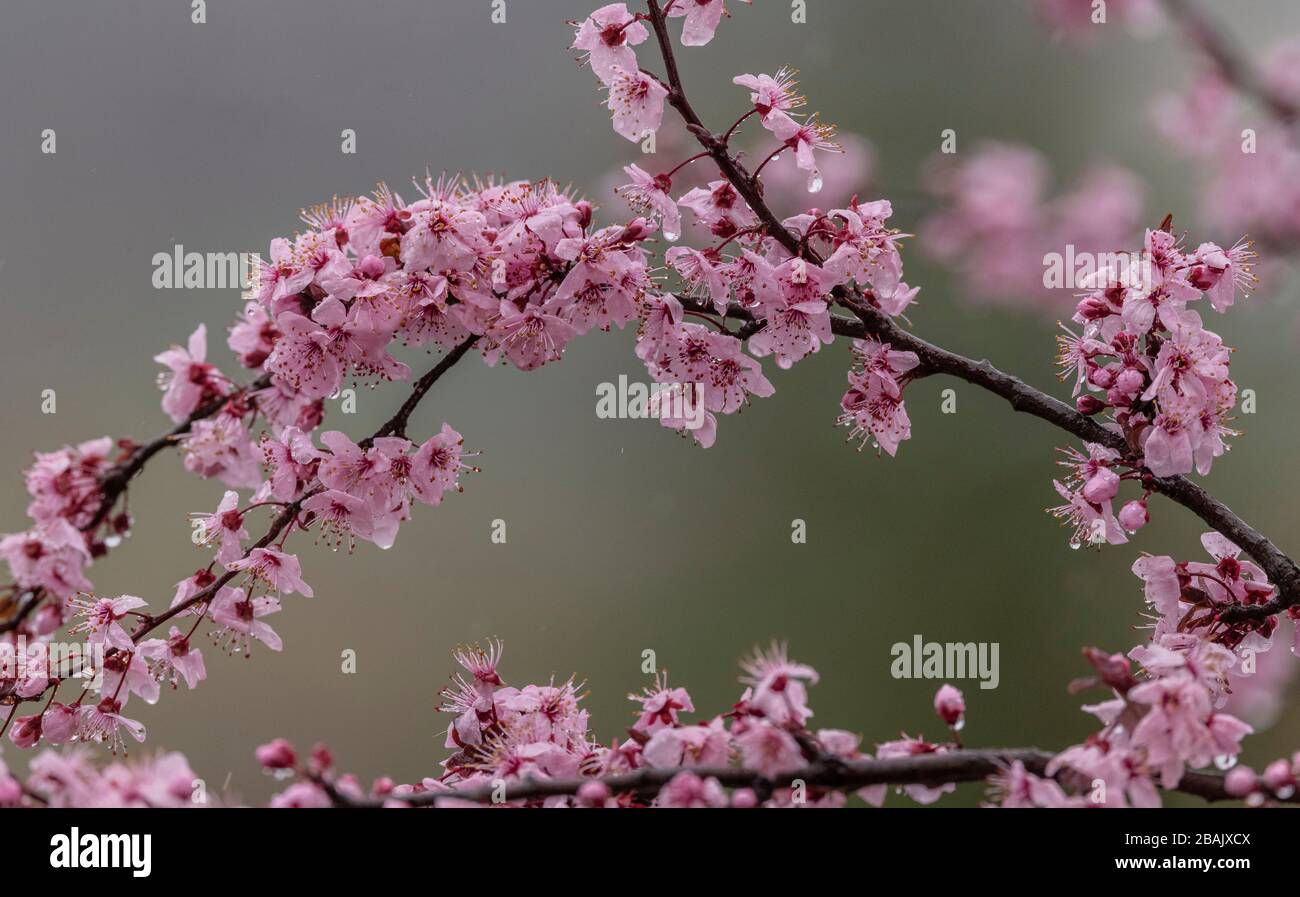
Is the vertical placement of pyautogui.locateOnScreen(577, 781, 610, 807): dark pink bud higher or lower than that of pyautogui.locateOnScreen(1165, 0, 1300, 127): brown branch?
lower

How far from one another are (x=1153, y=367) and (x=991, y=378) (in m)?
0.17

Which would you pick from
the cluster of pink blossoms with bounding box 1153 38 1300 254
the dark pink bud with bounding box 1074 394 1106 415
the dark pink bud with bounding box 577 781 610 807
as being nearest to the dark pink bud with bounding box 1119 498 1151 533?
the dark pink bud with bounding box 1074 394 1106 415

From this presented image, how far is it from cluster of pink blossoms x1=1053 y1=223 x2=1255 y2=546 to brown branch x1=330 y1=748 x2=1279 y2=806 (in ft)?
1.26

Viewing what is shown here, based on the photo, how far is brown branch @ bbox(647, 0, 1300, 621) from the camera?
3.92ft

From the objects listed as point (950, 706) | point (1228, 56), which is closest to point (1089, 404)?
point (950, 706)

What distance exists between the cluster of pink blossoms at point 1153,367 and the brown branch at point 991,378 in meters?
0.02

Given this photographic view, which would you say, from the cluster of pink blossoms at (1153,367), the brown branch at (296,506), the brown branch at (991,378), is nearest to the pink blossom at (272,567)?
the brown branch at (296,506)

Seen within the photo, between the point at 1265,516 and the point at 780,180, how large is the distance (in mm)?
1340

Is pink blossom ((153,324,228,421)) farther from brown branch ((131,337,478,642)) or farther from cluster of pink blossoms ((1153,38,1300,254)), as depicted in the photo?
cluster of pink blossoms ((1153,38,1300,254))

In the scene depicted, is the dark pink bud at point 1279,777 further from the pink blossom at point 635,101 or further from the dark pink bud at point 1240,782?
the pink blossom at point 635,101

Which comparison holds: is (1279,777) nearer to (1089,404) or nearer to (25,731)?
(1089,404)

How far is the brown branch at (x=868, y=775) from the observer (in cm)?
96
